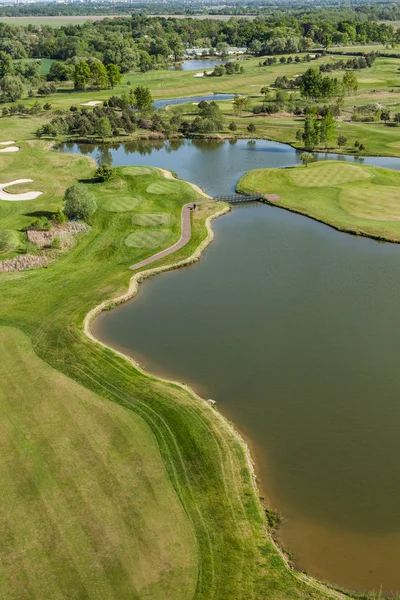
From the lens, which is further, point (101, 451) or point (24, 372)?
point (24, 372)

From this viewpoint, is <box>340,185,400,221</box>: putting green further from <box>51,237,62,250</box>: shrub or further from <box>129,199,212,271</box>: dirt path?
<box>51,237,62,250</box>: shrub

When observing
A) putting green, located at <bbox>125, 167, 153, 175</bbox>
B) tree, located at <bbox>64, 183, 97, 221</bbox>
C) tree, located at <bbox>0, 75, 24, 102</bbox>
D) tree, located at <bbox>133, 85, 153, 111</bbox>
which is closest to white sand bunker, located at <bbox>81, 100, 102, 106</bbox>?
tree, located at <bbox>133, 85, 153, 111</bbox>

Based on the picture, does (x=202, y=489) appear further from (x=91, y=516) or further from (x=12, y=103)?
(x=12, y=103)

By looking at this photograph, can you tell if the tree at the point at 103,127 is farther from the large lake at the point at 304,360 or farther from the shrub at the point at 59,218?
the large lake at the point at 304,360

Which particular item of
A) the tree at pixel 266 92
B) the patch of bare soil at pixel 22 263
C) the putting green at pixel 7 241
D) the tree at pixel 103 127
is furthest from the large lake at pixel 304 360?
the tree at pixel 266 92

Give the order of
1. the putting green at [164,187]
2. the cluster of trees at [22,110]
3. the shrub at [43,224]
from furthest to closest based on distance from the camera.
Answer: the cluster of trees at [22,110], the putting green at [164,187], the shrub at [43,224]

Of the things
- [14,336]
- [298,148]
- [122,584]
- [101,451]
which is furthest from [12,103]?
[122,584]

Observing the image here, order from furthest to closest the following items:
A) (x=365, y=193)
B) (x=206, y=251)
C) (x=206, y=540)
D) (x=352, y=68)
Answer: (x=352, y=68) < (x=365, y=193) < (x=206, y=251) < (x=206, y=540)
